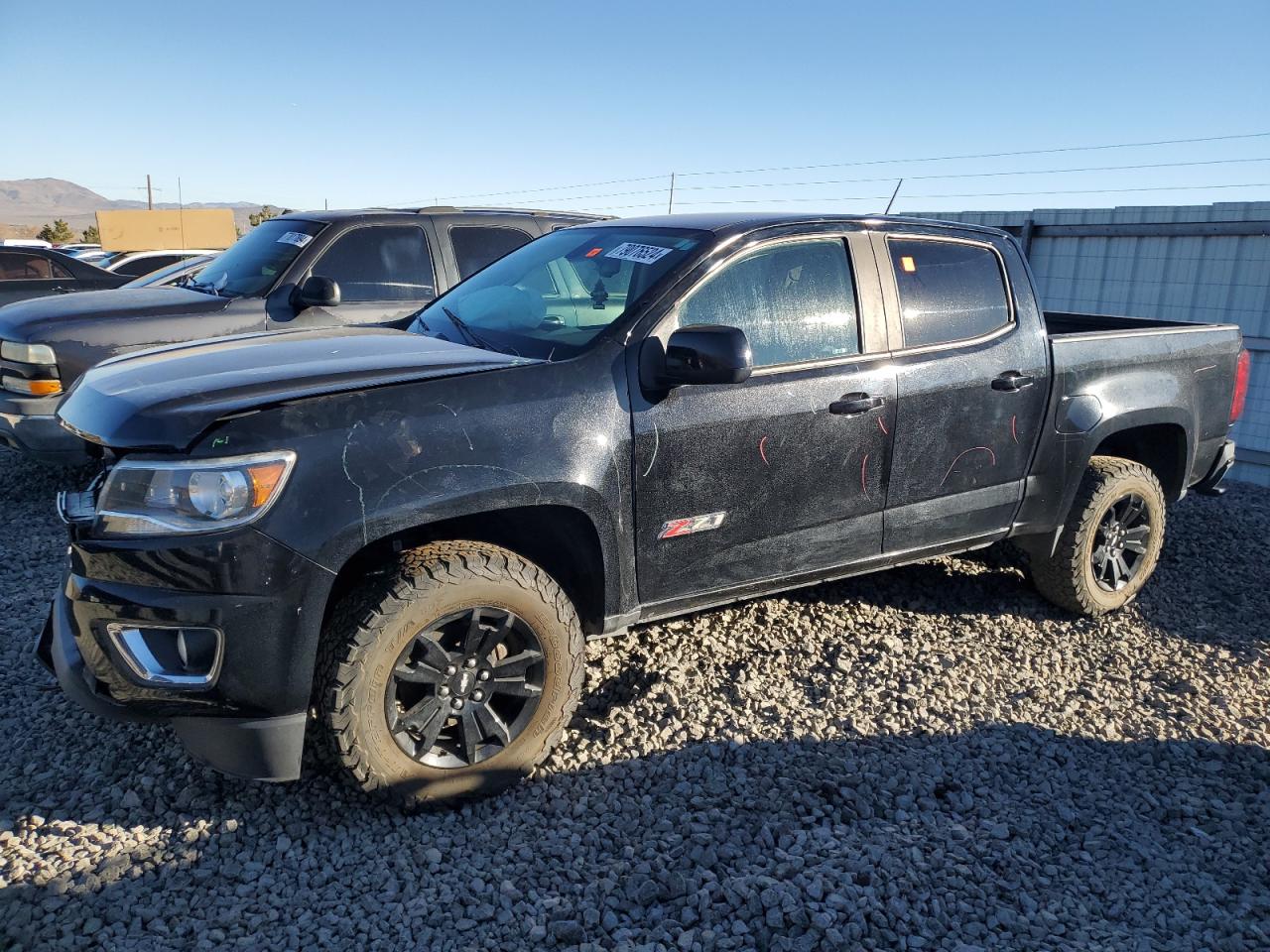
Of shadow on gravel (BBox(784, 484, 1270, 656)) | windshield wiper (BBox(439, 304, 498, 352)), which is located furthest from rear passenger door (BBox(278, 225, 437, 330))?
shadow on gravel (BBox(784, 484, 1270, 656))

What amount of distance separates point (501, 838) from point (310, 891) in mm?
577

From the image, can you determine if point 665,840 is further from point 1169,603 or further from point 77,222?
point 77,222

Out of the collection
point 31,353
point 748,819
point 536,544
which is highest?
point 31,353

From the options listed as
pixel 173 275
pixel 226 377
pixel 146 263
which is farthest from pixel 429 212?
pixel 146 263

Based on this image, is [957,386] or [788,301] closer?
[788,301]

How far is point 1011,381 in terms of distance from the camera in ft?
13.9

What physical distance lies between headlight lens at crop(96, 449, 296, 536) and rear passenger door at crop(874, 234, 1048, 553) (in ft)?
8.08

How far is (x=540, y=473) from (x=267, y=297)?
3.83 m

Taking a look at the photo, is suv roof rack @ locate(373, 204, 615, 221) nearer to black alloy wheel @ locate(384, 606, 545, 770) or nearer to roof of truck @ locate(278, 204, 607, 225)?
roof of truck @ locate(278, 204, 607, 225)

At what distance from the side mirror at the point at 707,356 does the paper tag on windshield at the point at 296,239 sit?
3966 mm

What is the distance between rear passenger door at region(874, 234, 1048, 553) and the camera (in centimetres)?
402

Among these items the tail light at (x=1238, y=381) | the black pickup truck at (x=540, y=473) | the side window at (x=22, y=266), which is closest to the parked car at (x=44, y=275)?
the side window at (x=22, y=266)

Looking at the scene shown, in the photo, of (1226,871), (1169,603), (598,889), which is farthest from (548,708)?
(1169,603)

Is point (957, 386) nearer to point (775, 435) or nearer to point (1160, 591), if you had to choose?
point (775, 435)
